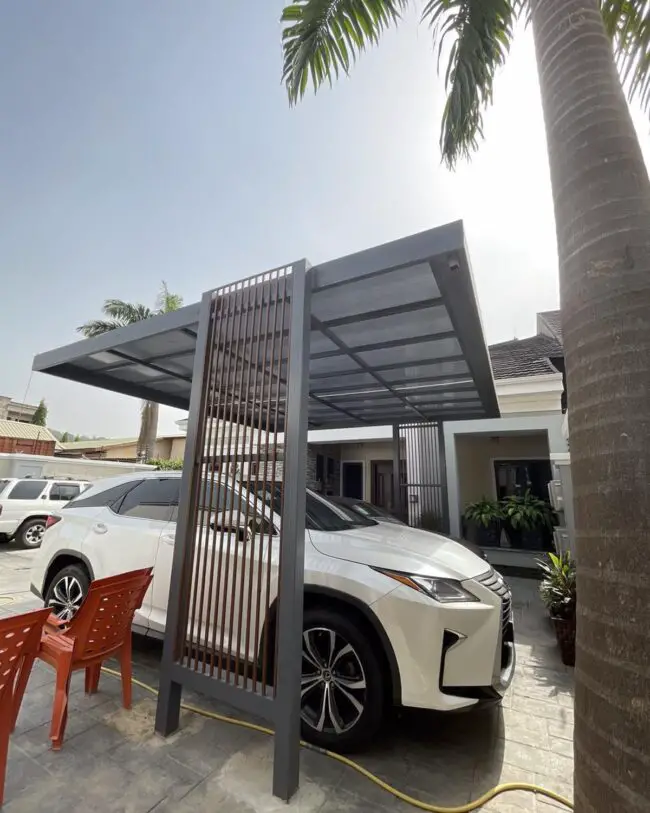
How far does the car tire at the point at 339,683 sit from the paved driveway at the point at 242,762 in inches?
5.6

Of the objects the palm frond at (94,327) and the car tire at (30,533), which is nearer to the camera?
the car tire at (30,533)

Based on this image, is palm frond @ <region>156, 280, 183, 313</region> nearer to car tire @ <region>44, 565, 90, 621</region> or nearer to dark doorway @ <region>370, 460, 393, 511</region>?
dark doorway @ <region>370, 460, 393, 511</region>

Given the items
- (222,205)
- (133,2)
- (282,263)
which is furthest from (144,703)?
(133,2)

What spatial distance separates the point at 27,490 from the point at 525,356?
1409 centimetres

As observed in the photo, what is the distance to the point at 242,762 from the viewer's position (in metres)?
2.32

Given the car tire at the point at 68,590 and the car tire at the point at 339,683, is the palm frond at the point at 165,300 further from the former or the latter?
the car tire at the point at 339,683

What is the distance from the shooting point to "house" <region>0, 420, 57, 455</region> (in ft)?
70.8

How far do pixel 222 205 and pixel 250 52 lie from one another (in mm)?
2330

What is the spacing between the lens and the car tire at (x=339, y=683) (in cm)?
238

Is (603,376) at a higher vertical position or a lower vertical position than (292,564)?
higher

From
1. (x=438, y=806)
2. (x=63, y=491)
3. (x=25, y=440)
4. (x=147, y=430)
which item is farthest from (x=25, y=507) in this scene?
(x=25, y=440)

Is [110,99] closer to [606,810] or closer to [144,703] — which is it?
[144,703]

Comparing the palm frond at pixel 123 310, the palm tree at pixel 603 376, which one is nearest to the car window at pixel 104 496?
the palm tree at pixel 603 376

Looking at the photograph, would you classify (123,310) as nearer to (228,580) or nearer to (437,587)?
(228,580)
